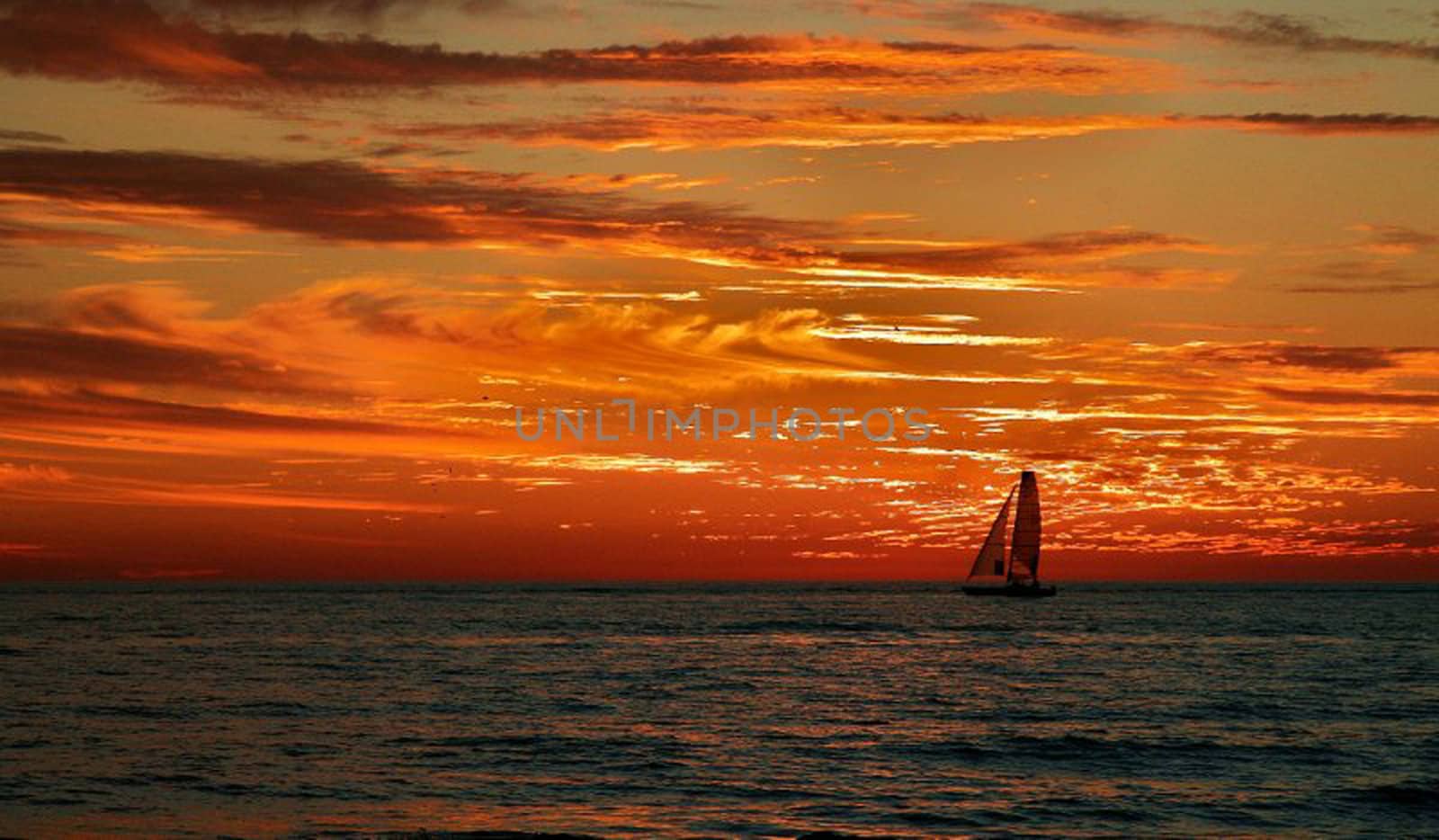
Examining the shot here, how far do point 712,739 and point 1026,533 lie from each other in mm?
128394

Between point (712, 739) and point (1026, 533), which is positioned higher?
point (1026, 533)

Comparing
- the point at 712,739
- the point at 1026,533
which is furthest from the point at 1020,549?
the point at 712,739

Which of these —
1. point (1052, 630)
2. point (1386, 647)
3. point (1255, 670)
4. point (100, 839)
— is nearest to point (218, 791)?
point (100, 839)

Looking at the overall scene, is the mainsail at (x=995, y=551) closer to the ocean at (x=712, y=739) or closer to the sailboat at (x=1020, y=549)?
the sailboat at (x=1020, y=549)

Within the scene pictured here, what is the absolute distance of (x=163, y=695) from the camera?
63625 mm

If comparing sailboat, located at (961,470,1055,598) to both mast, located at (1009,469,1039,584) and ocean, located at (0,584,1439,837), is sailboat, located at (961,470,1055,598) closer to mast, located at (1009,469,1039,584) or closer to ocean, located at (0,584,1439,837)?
mast, located at (1009,469,1039,584)

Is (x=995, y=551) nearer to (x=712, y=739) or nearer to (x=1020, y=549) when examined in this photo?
(x=1020, y=549)

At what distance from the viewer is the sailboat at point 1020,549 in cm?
17212

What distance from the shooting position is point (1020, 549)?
176 meters

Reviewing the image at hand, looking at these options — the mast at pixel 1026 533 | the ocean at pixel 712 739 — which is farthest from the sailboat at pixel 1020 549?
the ocean at pixel 712 739

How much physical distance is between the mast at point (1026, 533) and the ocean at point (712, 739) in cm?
6864

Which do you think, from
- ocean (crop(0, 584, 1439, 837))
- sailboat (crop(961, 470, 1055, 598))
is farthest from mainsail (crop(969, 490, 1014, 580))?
ocean (crop(0, 584, 1439, 837))

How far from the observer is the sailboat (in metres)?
172

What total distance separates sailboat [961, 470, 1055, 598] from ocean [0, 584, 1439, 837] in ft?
227
